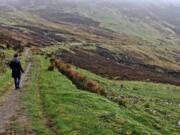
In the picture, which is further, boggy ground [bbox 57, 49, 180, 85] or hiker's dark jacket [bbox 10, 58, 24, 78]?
boggy ground [bbox 57, 49, 180, 85]

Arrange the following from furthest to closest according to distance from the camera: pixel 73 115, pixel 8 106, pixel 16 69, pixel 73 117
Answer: pixel 16 69 → pixel 8 106 → pixel 73 115 → pixel 73 117

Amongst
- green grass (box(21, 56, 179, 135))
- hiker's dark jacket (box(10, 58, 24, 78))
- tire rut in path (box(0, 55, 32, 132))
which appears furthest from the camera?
hiker's dark jacket (box(10, 58, 24, 78))

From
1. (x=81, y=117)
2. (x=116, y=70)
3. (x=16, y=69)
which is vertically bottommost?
(x=116, y=70)

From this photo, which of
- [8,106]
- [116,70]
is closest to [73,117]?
[8,106]

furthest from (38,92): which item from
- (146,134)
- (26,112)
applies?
(146,134)

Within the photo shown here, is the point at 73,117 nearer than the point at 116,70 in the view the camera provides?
Yes

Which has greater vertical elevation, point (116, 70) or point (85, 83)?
point (85, 83)

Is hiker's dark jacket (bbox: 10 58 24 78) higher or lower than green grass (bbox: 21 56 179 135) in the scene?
higher

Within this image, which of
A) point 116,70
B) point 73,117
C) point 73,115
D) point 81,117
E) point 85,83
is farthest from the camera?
point 116,70

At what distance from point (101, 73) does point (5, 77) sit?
3899 centimetres

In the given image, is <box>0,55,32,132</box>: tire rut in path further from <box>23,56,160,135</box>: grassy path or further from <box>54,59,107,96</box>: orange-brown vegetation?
<box>54,59,107,96</box>: orange-brown vegetation

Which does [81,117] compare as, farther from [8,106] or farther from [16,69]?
[16,69]

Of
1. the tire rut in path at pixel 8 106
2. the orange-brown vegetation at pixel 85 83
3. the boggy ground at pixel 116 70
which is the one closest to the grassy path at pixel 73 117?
the tire rut in path at pixel 8 106

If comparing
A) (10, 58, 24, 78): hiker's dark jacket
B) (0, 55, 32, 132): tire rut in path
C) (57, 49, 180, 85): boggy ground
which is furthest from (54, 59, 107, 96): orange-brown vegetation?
(57, 49, 180, 85): boggy ground
